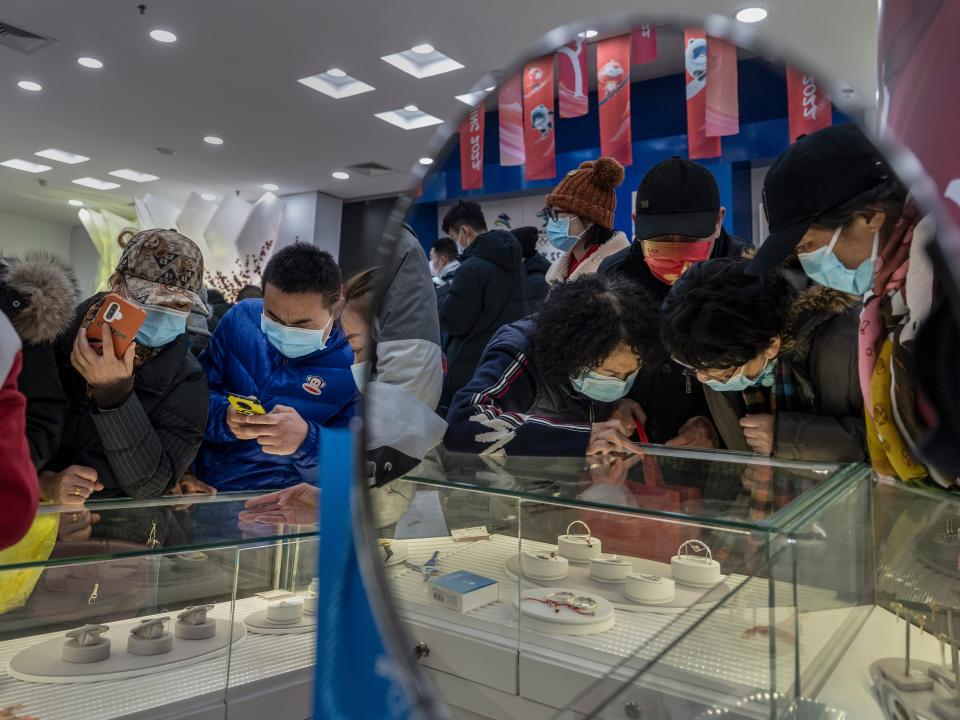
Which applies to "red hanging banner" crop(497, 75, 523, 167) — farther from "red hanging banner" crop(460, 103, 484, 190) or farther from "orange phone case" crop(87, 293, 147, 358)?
"orange phone case" crop(87, 293, 147, 358)

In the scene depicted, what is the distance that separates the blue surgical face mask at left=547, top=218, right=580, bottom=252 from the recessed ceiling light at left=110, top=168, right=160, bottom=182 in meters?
7.59

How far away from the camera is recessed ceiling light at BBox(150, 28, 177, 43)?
13.3 ft

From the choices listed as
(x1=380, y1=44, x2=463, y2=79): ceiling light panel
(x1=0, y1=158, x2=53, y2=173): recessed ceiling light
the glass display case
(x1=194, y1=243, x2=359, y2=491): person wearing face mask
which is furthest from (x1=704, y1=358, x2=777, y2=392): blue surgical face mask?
(x1=0, y1=158, x2=53, y2=173): recessed ceiling light

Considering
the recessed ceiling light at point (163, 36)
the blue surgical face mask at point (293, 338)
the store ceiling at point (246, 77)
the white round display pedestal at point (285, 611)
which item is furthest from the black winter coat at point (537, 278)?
the recessed ceiling light at point (163, 36)

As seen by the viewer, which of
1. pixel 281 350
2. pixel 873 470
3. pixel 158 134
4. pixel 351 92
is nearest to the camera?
pixel 873 470

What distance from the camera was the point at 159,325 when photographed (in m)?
1.42

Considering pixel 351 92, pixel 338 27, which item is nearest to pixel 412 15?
pixel 338 27

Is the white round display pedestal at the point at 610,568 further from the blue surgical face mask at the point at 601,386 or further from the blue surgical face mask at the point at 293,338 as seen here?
the blue surgical face mask at the point at 293,338

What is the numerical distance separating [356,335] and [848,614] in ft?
1.48

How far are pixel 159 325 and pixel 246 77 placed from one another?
3820 mm

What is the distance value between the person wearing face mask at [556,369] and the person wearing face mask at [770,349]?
0.03m

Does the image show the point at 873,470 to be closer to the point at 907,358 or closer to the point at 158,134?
the point at 907,358

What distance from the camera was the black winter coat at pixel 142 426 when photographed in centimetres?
132

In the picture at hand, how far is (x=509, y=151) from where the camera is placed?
38 cm
